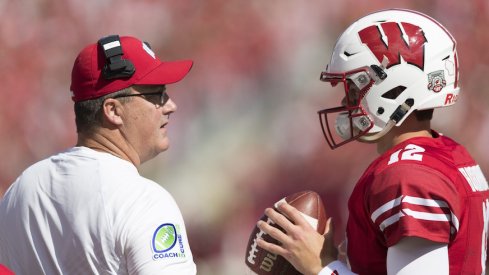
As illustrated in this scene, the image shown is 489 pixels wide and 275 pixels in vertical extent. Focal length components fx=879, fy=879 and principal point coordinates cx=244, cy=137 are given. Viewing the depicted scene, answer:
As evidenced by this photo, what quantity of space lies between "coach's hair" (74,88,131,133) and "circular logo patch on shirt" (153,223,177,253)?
0.37m

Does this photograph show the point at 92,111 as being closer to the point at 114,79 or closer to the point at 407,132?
the point at 114,79

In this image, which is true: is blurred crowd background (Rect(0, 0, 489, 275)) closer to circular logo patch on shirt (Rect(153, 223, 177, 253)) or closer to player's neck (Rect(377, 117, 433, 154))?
player's neck (Rect(377, 117, 433, 154))

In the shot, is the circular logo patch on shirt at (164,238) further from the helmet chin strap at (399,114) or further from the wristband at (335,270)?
the helmet chin strap at (399,114)

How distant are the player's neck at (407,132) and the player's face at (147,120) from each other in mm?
628

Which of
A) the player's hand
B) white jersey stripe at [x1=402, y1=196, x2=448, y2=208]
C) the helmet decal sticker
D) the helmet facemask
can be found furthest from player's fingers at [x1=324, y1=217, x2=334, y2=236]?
the helmet decal sticker

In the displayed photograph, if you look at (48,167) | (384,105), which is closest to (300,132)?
(384,105)

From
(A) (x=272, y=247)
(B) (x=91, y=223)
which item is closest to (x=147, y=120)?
(B) (x=91, y=223)

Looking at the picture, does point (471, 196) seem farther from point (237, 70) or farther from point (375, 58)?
point (237, 70)

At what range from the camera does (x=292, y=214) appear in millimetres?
2402

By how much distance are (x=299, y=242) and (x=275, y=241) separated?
5.2 inches

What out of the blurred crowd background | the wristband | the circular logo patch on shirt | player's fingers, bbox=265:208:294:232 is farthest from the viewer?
the blurred crowd background

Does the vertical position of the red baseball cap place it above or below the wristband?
above

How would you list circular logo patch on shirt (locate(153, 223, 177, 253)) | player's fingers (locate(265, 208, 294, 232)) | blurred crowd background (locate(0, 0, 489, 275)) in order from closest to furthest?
circular logo patch on shirt (locate(153, 223, 177, 253)), player's fingers (locate(265, 208, 294, 232)), blurred crowd background (locate(0, 0, 489, 275))

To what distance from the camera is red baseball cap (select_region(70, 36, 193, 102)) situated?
Answer: 232 cm
